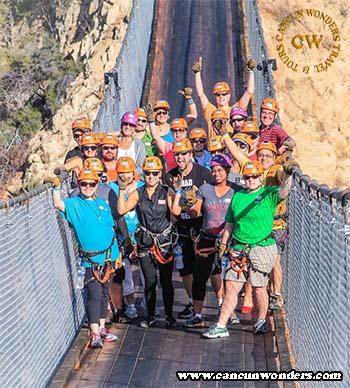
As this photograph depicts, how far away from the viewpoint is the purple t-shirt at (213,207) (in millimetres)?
8430

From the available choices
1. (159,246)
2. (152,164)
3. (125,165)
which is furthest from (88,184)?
(159,246)

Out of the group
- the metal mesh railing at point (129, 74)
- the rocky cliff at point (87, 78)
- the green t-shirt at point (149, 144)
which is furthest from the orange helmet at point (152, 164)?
the rocky cliff at point (87, 78)

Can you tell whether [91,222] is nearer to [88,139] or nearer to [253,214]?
[88,139]

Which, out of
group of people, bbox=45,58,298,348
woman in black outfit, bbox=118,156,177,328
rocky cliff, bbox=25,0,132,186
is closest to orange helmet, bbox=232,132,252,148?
group of people, bbox=45,58,298,348

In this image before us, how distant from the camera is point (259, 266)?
8.05 metres

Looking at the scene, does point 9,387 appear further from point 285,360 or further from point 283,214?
point 283,214

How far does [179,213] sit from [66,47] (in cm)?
3346

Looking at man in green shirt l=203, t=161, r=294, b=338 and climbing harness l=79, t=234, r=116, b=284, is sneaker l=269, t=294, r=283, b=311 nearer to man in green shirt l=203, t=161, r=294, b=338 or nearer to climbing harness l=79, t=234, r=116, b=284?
man in green shirt l=203, t=161, r=294, b=338

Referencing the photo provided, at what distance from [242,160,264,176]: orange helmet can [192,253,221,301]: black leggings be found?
1235 millimetres

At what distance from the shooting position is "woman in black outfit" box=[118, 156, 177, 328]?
8.51 meters

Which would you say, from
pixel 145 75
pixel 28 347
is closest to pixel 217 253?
pixel 28 347

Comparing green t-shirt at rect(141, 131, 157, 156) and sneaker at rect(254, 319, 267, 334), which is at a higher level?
green t-shirt at rect(141, 131, 157, 156)

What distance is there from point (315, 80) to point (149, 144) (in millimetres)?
23441

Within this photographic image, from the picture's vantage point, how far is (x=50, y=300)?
774cm
